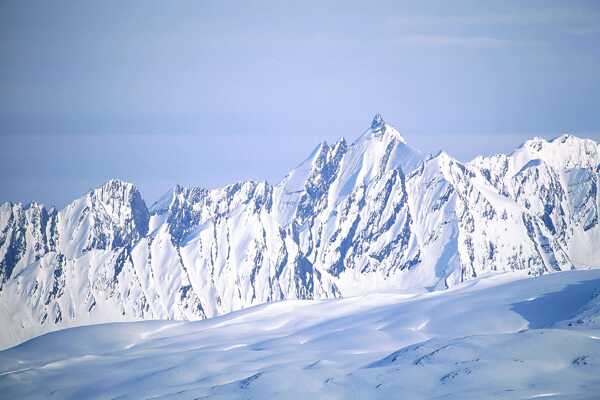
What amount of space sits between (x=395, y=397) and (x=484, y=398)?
19.2m

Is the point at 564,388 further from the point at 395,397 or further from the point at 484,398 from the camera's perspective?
the point at 395,397

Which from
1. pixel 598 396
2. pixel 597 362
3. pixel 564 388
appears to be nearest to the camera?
pixel 598 396

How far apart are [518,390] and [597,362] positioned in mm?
18923

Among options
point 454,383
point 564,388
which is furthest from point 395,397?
point 564,388

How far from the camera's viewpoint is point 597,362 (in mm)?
198625

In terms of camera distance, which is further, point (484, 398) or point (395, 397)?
point (395, 397)

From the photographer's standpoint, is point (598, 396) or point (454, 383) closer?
point (598, 396)

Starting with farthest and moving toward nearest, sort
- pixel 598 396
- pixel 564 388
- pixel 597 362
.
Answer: pixel 597 362
pixel 564 388
pixel 598 396

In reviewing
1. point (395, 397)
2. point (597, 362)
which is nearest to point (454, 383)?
point (395, 397)

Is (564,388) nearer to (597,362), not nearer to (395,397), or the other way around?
(597,362)

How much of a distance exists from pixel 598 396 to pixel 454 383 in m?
31.0

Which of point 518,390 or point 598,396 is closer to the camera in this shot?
point 598,396

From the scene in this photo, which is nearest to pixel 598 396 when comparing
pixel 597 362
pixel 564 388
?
pixel 564 388

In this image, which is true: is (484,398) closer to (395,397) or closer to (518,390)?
(518,390)
